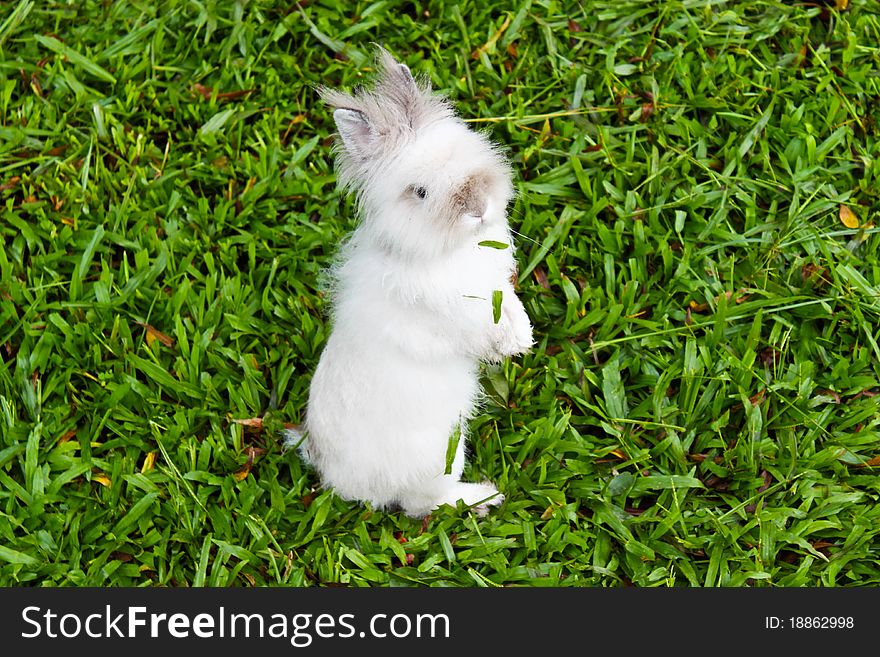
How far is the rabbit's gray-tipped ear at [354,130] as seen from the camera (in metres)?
2.75

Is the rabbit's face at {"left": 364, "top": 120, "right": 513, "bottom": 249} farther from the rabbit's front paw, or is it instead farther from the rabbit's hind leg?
the rabbit's hind leg

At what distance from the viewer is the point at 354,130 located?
2.78 m

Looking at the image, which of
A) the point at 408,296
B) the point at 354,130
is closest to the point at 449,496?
the point at 408,296

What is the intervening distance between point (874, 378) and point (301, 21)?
351 cm

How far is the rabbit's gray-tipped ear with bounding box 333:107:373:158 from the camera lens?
2748mm

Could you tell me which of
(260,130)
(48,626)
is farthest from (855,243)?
(48,626)

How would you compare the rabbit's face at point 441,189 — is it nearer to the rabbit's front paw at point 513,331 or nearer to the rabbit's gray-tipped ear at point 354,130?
the rabbit's gray-tipped ear at point 354,130

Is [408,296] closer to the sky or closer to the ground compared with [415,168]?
closer to the ground

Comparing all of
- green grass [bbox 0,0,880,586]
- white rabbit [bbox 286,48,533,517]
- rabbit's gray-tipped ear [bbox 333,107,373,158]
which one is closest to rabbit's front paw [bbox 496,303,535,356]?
white rabbit [bbox 286,48,533,517]

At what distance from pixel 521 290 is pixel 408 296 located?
1.23 m

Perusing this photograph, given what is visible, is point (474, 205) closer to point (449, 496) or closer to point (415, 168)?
point (415, 168)

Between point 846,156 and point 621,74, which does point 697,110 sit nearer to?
point 621,74

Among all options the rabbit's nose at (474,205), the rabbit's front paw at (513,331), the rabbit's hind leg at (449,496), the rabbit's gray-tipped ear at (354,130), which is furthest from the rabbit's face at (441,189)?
the rabbit's hind leg at (449,496)

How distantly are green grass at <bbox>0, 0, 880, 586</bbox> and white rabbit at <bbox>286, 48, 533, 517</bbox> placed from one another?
473 millimetres
